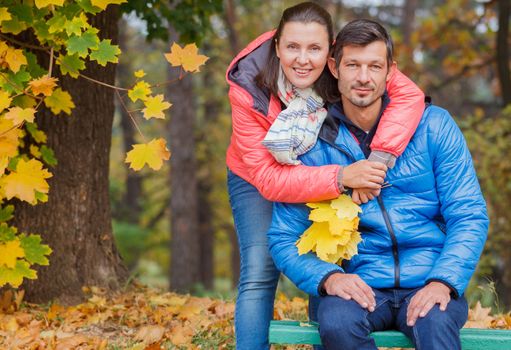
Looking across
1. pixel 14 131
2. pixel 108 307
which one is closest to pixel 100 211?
pixel 108 307

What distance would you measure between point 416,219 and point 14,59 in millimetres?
2346

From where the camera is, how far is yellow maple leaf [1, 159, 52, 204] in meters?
3.58

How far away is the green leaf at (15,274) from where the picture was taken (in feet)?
13.6

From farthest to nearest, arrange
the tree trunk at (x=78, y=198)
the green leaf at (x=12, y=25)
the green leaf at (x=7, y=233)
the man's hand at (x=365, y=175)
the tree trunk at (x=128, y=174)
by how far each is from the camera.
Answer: the tree trunk at (x=128, y=174)
the tree trunk at (x=78, y=198)
the green leaf at (x=7, y=233)
the green leaf at (x=12, y=25)
the man's hand at (x=365, y=175)

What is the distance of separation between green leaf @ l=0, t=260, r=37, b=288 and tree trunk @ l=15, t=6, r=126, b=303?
64 centimetres

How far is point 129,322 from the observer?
446 centimetres

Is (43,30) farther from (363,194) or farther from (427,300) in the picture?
(427,300)

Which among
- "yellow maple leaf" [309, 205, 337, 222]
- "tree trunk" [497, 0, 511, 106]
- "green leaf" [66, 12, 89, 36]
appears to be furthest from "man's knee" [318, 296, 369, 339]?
"tree trunk" [497, 0, 511, 106]

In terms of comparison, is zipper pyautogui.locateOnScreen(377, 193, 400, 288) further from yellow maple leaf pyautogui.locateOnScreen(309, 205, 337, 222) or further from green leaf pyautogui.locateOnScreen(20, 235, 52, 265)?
green leaf pyautogui.locateOnScreen(20, 235, 52, 265)

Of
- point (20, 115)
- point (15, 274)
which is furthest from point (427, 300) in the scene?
point (15, 274)

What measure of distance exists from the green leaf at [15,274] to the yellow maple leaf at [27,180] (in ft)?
2.47

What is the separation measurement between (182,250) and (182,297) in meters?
7.04

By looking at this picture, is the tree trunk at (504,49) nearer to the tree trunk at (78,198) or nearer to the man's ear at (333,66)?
the tree trunk at (78,198)

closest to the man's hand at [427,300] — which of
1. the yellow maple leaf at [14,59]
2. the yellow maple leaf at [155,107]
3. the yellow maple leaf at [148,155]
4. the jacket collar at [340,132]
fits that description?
the jacket collar at [340,132]
